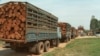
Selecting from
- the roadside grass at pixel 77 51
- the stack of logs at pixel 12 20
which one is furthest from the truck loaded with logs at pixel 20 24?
the roadside grass at pixel 77 51

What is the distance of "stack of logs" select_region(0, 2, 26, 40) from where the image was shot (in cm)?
1291

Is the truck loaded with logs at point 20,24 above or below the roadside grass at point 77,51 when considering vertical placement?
above

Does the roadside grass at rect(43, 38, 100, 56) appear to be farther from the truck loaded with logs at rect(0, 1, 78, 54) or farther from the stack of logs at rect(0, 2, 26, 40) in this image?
the stack of logs at rect(0, 2, 26, 40)

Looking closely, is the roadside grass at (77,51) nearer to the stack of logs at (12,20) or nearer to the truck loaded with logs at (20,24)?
the truck loaded with logs at (20,24)

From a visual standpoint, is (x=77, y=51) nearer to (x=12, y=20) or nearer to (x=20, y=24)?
(x=20, y=24)

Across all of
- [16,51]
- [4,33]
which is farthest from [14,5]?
[16,51]

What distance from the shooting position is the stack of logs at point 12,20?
12.9 meters

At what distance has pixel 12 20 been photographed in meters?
13.3

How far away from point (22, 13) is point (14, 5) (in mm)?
761

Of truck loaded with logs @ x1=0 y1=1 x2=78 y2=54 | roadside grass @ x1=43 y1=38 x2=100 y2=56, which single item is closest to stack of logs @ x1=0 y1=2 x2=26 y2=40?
truck loaded with logs @ x1=0 y1=1 x2=78 y2=54

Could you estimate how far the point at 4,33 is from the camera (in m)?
13.5

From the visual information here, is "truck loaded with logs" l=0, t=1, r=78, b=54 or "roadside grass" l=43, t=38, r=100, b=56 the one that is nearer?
"truck loaded with logs" l=0, t=1, r=78, b=54

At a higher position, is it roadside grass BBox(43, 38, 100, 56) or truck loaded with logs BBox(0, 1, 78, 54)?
→ truck loaded with logs BBox(0, 1, 78, 54)

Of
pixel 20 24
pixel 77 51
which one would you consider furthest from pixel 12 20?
pixel 77 51
